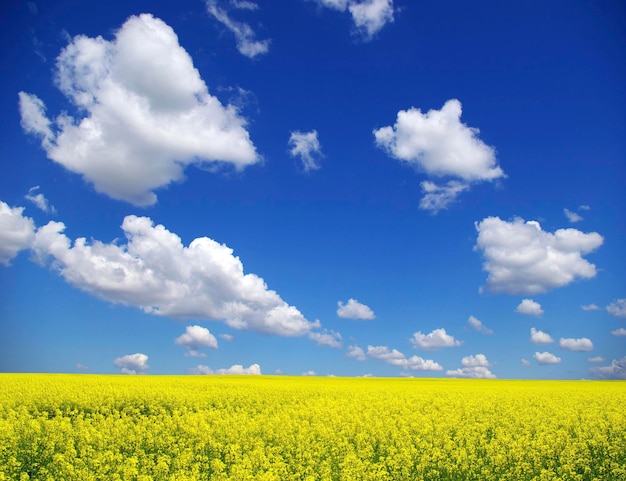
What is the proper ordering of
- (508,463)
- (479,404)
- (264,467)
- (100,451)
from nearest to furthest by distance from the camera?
(264,467) < (508,463) < (100,451) < (479,404)

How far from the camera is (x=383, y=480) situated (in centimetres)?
1006

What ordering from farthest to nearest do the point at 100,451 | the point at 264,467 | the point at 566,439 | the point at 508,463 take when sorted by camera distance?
the point at 566,439, the point at 100,451, the point at 508,463, the point at 264,467

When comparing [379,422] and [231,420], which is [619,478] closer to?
[379,422]

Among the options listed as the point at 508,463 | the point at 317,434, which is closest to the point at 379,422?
the point at 317,434

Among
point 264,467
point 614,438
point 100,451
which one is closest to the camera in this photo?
point 264,467

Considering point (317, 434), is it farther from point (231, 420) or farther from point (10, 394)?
point (10, 394)

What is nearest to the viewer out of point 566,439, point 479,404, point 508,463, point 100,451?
point 508,463

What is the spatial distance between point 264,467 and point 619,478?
27.7ft

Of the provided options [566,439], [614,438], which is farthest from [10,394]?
[614,438]

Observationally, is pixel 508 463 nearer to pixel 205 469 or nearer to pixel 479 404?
pixel 205 469

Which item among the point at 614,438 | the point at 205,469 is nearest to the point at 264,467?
the point at 205,469

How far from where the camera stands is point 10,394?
22312mm

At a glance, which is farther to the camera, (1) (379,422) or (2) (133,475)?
(1) (379,422)

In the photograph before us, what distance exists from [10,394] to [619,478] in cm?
2435
